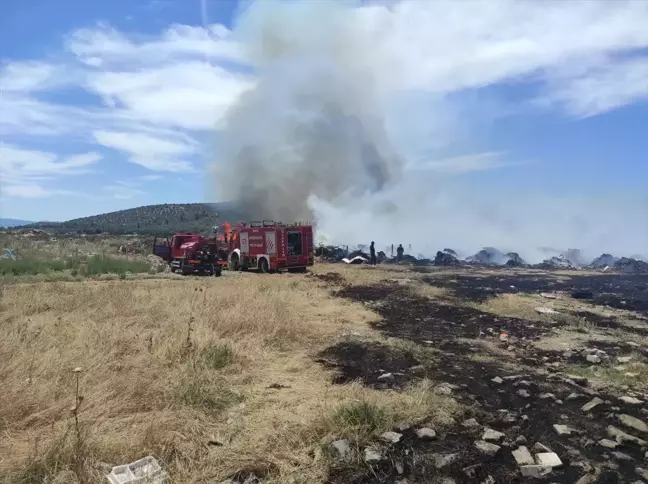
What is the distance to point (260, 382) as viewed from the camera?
6.36m

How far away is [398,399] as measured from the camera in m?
5.46

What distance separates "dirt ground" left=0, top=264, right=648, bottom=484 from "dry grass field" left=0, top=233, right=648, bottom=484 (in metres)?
0.02

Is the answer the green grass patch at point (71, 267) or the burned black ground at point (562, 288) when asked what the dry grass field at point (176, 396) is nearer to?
the burned black ground at point (562, 288)

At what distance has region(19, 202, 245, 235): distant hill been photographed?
6488cm

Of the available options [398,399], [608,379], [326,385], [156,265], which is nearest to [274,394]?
[326,385]

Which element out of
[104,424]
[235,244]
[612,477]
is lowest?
[612,477]

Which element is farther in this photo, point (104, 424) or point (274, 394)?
point (274, 394)

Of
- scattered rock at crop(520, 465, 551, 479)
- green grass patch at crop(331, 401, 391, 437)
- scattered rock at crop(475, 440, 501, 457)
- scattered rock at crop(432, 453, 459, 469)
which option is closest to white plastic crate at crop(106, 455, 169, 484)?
green grass patch at crop(331, 401, 391, 437)

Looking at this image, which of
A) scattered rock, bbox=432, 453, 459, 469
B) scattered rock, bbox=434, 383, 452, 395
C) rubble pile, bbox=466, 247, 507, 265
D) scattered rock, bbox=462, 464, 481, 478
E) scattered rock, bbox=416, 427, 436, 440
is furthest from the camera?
rubble pile, bbox=466, 247, 507, 265

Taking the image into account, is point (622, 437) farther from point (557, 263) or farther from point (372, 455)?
point (557, 263)

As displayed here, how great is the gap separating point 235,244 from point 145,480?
23296 millimetres

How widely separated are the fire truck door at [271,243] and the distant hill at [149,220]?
38301 millimetres

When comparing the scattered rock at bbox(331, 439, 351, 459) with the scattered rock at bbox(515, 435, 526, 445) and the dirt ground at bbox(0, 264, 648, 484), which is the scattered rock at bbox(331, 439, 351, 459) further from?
the scattered rock at bbox(515, 435, 526, 445)

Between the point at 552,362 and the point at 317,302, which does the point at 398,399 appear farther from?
the point at 317,302
